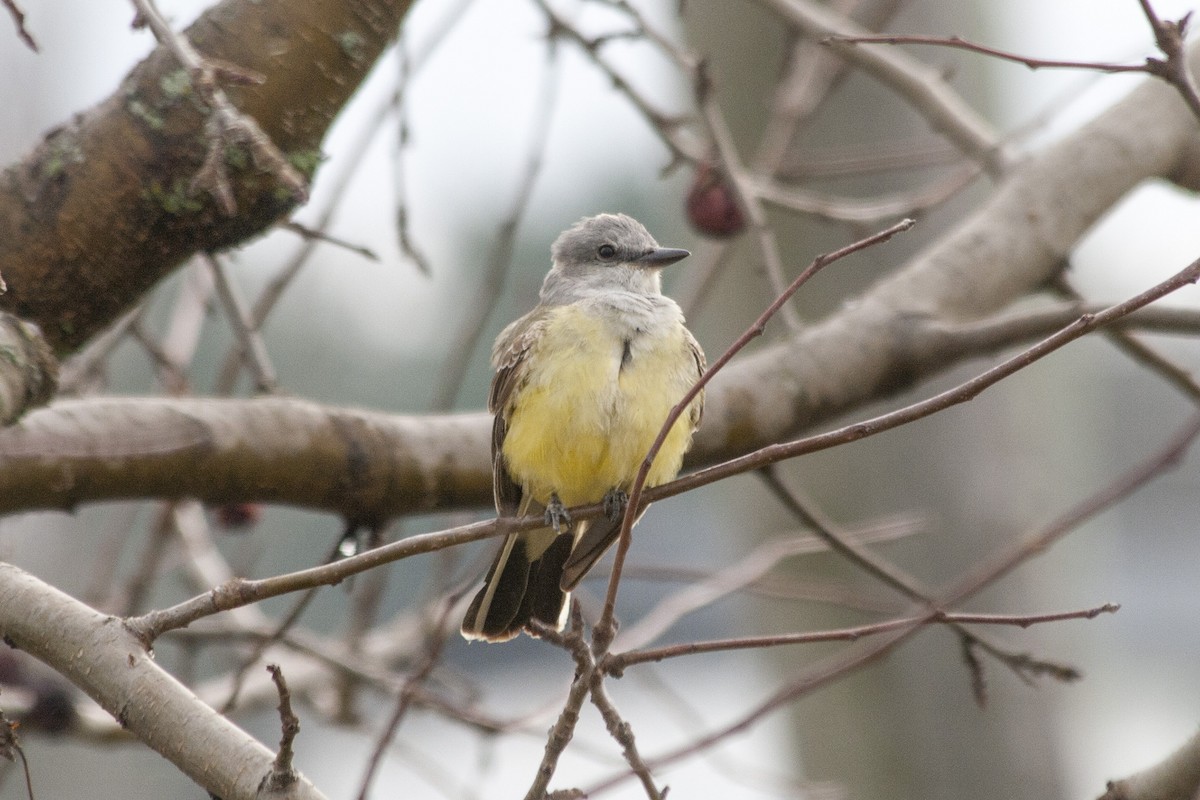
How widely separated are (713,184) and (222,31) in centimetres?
173

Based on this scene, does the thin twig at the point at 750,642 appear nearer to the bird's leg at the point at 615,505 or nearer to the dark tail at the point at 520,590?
the bird's leg at the point at 615,505

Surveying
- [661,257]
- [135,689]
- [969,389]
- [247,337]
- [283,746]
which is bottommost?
[283,746]

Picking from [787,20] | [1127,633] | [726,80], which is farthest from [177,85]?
[1127,633]

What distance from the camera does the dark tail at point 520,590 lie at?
126 inches

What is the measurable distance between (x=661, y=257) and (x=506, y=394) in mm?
876

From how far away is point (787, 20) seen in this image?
4.04m

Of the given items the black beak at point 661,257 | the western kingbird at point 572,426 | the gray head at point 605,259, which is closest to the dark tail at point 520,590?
the western kingbird at point 572,426

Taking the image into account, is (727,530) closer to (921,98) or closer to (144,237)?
(921,98)

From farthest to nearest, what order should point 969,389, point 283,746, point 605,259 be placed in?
point 605,259 → point 969,389 → point 283,746

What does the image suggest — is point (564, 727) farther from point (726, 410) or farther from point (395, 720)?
point (726, 410)

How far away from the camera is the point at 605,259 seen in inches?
160

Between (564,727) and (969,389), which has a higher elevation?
(969,389)

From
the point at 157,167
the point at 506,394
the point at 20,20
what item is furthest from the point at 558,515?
the point at 20,20

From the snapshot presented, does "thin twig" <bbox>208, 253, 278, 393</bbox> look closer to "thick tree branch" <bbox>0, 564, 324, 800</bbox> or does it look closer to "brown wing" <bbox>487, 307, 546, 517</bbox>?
"brown wing" <bbox>487, 307, 546, 517</bbox>
